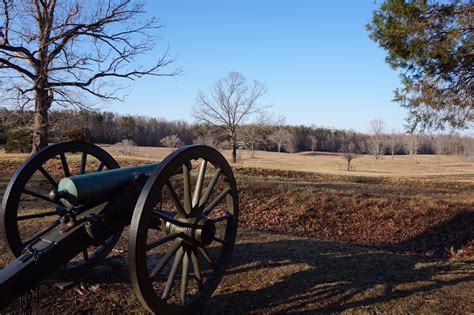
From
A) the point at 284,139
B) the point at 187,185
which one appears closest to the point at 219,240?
the point at 187,185

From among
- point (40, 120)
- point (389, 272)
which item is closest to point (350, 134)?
point (40, 120)

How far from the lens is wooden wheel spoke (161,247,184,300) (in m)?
3.37

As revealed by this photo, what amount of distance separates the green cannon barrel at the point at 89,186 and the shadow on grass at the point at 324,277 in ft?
5.04

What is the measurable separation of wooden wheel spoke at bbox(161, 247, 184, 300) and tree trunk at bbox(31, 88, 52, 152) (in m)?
15.3

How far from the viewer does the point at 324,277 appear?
16.2 feet

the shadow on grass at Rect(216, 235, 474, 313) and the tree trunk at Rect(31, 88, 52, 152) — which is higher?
the tree trunk at Rect(31, 88, 52, 152)

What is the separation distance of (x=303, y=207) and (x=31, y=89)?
11643mm

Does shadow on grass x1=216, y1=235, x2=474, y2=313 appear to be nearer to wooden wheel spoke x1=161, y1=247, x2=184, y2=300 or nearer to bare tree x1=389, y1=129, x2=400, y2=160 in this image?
wooden wheel spoke x1=161, y1=247, x2=184, y2=300

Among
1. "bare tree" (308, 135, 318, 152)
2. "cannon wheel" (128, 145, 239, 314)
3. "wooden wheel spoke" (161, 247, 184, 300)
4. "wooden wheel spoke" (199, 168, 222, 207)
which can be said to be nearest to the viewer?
"cannon wheel" (128, 145, 239, 314)

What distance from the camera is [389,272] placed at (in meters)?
5.21

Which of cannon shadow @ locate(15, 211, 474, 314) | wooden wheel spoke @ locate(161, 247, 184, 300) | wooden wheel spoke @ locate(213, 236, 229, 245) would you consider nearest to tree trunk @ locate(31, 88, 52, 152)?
cannon shadow @ locate(15, 211, 474, 314)

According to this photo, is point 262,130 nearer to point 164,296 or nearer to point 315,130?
point 164,296

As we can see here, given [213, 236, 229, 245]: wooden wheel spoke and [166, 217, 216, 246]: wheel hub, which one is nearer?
[166, 217, 216, 246]: wheel hub

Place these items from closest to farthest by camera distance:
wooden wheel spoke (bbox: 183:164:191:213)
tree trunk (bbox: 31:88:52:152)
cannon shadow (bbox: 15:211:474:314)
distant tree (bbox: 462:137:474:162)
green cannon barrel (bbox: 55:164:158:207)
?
green cannon barrel (bbox: 55:164:158:207) < wooden wheel spoke (bbox: 183:164:191:213) < cannon shadow (bbox: 15:211:474:314) < tree trunk (bbox: 31:88:52:152) < distant tree (bbox: 462:137:474:162)
